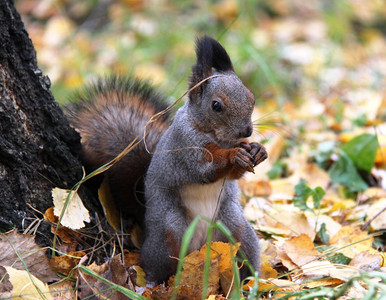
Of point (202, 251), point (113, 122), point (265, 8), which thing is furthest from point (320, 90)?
point (202, 251)

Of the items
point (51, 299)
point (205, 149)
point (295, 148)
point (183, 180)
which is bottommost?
point (295, 148)

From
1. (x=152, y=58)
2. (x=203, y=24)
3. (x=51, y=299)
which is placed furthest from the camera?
(x=203, y=24)

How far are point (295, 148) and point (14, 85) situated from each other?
6.38 feet

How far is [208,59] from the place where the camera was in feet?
5.94

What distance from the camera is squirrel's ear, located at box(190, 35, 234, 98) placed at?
70.9 inches

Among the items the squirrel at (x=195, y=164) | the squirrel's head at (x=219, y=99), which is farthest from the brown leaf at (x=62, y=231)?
the squirrel's head at (x=219, y=99)

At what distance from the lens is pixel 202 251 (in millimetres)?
1585

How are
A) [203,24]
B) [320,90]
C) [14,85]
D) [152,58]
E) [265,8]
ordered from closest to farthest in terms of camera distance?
[14,85]
[320,90]
[152,58]
[203,24]
[265,8]

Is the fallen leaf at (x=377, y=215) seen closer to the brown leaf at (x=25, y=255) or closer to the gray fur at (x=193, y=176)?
the gray fur at (x=193, y=176)

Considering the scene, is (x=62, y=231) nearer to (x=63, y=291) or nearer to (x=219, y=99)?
(x=63, y=291)

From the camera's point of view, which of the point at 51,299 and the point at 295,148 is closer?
the point at 51,299

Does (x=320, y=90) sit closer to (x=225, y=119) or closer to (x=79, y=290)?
(x=225, y=119)

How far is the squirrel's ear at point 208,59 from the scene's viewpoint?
5.90ft

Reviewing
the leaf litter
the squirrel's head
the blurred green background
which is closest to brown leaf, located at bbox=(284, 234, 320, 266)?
the leaf litter
